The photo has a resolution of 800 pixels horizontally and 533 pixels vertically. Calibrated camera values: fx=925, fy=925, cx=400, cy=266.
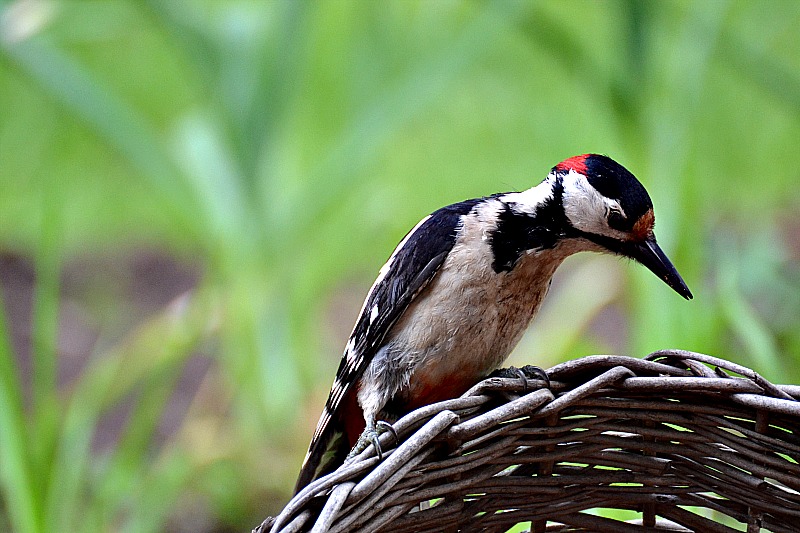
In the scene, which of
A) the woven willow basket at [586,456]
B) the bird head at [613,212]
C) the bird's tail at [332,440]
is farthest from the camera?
the bird's tail at [332,440]

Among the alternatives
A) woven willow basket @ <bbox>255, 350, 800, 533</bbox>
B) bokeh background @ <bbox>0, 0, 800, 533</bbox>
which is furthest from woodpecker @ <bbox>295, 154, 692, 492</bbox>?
bokeh background @ <bbox>0, 0, 800, 533</bbox>

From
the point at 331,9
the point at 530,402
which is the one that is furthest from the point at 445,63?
the point at 530,402

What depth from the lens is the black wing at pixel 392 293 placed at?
50.4 inches

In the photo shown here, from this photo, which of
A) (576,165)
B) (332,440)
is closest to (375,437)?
(332,440)

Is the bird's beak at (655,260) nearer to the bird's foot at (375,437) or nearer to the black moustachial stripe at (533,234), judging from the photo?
the black moustachial stripe at (533,234)

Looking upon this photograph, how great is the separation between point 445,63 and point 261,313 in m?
0.82

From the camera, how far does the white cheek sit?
47.5 inches

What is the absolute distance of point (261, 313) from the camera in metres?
2.49

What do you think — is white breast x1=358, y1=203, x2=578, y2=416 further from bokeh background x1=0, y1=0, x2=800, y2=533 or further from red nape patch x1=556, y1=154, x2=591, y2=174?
bokeh background x1=0, y1=0, x2=800, y2=533

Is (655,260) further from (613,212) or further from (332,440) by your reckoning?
(332,440)

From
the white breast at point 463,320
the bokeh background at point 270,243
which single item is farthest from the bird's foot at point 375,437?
the bokeh background at point 270,243

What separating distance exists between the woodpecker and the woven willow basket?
0.13m

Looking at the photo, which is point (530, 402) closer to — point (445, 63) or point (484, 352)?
point (484, 352)

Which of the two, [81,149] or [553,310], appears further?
[81,149]
